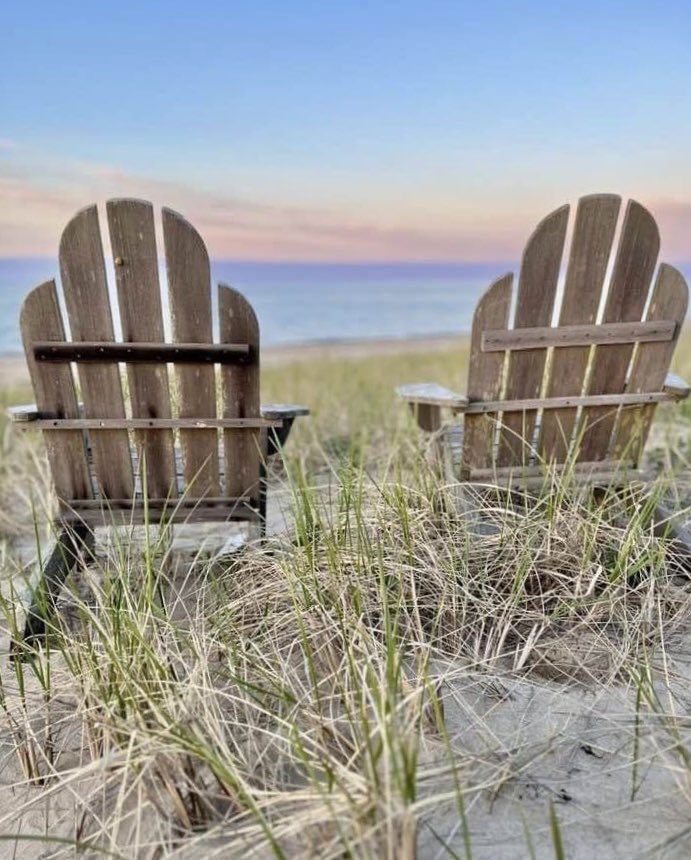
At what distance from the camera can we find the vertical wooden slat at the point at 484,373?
202 cm

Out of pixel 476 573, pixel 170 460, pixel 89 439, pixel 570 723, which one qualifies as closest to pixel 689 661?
pixel 570 723

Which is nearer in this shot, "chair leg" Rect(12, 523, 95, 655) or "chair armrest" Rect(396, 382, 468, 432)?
"chair leg" Rect(12, 523, 95, 655)

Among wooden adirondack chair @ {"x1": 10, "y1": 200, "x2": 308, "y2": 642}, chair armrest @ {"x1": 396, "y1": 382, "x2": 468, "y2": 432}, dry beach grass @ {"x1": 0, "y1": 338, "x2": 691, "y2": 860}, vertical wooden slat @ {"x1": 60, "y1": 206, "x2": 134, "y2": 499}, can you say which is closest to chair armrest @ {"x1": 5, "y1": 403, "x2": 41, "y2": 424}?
wooden adirondack chair @ {"x1": 10, "y1": 200, "x2": 308, "y2": 642}

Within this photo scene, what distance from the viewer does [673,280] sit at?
2061 millimetres

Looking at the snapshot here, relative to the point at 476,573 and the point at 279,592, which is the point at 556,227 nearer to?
the point at 476,573

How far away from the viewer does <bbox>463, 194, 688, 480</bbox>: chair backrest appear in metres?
2.00

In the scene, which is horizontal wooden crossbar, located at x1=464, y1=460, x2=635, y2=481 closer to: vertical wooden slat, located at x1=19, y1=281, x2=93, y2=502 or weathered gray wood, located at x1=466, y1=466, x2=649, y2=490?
weathered gray wood, located at x1=466, y1=466, x2=649, y2=490

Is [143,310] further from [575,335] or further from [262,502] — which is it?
[575,335]

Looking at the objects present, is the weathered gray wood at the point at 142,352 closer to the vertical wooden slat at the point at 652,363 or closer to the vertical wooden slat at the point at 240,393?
the vertical wooden slat at the point at 240,393

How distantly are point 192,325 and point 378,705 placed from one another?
134 cm

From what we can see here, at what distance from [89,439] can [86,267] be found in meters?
0.62

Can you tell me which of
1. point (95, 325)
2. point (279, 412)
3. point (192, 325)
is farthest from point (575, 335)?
point (95, 325)

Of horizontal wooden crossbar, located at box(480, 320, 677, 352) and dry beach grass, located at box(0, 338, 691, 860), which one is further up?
horizontal wooden crossbar, located at box(480, 320, 677, 352)

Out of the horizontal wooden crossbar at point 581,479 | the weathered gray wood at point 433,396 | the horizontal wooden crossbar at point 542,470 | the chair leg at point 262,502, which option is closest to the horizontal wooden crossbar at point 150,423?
the chair leg at point 262,502
